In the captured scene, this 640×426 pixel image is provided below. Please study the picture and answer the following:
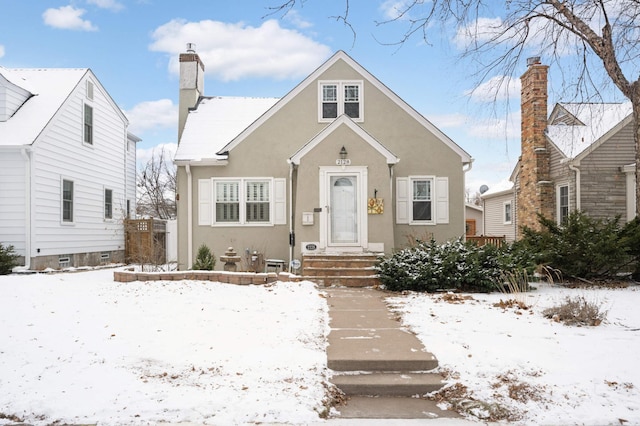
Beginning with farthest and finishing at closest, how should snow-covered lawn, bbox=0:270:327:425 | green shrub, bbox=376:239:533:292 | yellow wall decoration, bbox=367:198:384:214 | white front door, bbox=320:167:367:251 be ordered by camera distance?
white front door, bbox=320:167:367:251
yellow wall decoration, bbox=367:198:384:214
green shrub, bbox=376:239:533:292
snow-covered lawn, bbox=0:270:327:425

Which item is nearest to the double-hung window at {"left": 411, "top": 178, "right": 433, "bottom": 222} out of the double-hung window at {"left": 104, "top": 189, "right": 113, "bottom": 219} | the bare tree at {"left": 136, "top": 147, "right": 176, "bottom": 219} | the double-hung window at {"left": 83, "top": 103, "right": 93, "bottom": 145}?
the double-hung window at {"left": 83, "top": 103, "right": 93, "bottom": 145}

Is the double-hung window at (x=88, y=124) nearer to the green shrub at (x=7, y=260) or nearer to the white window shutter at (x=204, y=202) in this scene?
the green shrub at (x=7, y=260)

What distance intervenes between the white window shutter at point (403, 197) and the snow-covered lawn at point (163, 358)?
5696mm

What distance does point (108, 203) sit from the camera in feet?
57.3

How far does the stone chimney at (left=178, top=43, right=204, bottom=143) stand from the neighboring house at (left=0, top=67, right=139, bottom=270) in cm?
358

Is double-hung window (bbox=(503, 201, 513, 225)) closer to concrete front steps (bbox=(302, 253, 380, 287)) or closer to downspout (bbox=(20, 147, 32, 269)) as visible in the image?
concrete front steps (bbox=(302, 253, 380, 287))

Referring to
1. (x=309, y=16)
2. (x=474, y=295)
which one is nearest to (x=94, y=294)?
(x=309, y=16)

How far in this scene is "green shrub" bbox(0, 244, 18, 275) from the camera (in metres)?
11.6

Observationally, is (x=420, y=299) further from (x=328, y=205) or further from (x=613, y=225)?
(x=613, y=225)

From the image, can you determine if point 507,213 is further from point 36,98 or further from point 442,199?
point 36,98

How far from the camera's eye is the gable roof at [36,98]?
41.7 feet

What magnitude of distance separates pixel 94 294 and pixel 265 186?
5.54 m

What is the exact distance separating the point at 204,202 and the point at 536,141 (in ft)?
38.9

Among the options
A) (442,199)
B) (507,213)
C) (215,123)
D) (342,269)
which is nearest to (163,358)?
(342,269)
